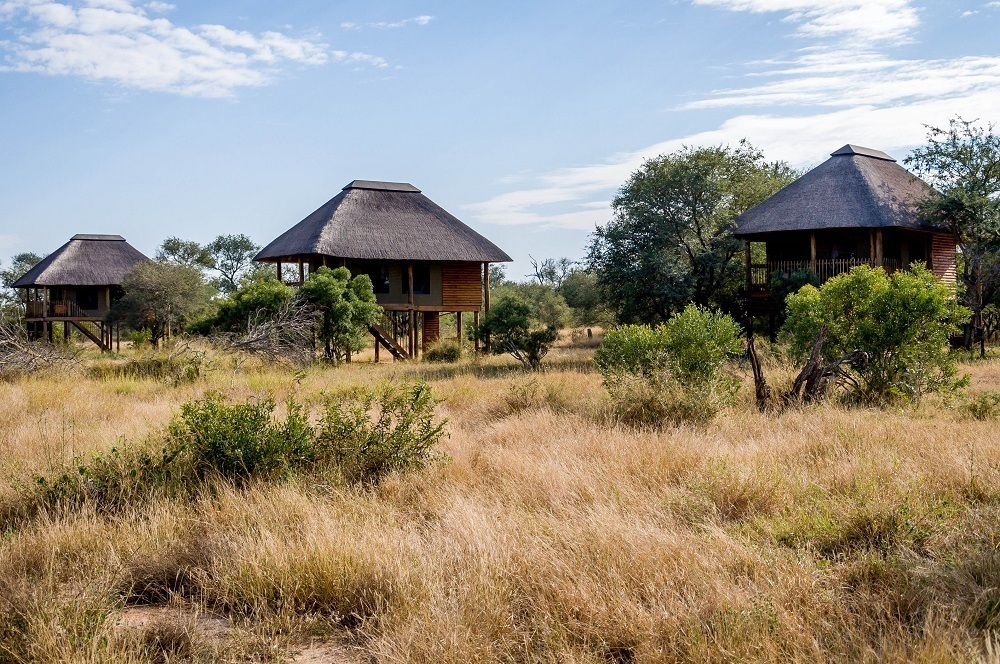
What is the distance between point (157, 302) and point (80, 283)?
525 centimetres

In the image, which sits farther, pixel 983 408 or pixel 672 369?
pixel 672 369

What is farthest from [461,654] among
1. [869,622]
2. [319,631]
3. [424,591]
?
[869,622]

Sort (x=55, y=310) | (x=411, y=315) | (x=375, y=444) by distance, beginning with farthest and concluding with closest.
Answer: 1. (x=55, y=310)
2. (x=411, y=315)
3. (x=375, y=444)

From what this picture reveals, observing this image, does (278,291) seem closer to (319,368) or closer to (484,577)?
(319,368)

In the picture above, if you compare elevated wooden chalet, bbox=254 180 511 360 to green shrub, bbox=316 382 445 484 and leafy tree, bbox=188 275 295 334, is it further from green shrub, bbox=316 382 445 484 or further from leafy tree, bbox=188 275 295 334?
green shrub, bbox=316 382 445 484

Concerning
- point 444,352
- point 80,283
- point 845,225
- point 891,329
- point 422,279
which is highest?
point 845,225

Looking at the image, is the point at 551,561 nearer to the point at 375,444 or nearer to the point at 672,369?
the point at 375,444

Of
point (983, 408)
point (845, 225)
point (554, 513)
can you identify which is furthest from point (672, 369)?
point (845, 225)

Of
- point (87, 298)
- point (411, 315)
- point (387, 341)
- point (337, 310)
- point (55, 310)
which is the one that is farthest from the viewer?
point (87, 298)

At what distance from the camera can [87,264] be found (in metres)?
34.1

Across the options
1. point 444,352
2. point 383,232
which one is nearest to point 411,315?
point 383,232

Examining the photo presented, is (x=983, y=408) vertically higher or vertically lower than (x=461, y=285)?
lower

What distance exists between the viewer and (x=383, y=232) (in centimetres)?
2497

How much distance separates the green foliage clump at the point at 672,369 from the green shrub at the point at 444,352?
1119 centimetres
